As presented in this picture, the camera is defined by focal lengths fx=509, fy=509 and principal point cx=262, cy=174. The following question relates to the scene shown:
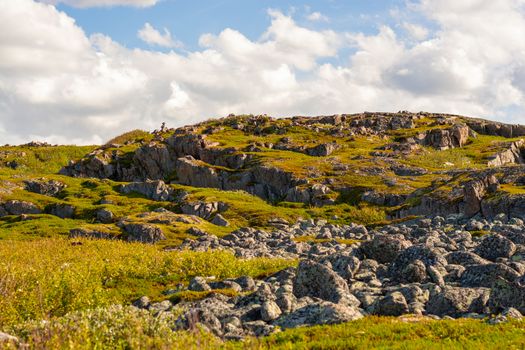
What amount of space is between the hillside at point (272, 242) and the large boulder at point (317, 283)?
0.28 ft

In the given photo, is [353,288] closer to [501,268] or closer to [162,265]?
[501,268]

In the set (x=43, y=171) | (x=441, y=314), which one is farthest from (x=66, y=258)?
(x=43, y=171)

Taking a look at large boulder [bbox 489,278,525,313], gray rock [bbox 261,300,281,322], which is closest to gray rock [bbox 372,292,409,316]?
large boulder [bbox 489,278,525,313]

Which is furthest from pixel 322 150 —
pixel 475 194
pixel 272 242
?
pixel 272 242

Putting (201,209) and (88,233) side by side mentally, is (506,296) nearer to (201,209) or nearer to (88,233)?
(88,233)

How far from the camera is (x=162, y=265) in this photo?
1508 inches

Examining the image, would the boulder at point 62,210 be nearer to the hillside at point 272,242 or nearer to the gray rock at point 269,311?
the hillside at point 272,242

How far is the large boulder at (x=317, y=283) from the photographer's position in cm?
2533

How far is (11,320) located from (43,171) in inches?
6757

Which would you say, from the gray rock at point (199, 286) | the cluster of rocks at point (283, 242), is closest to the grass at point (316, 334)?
the gray rock at point (199, 286)

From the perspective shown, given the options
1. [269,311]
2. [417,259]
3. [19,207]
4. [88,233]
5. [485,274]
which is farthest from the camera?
[19,207]

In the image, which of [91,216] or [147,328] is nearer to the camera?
[147,328]

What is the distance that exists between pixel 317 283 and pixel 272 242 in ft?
113

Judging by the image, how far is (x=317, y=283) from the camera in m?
26.0
